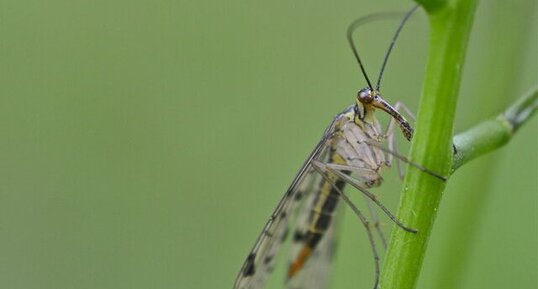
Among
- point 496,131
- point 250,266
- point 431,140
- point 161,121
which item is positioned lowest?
point 250,266

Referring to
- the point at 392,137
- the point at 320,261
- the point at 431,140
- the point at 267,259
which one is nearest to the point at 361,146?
the point at 392,137

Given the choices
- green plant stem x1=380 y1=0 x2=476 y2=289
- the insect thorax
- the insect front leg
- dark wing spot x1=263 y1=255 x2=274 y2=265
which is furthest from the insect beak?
green plant stem x1=380 y1=0 x2=476 y2=289

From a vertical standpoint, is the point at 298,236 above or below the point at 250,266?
above

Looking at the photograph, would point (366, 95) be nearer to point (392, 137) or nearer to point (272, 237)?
point (392, 137)

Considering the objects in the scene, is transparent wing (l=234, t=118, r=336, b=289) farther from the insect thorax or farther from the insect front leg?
the insect front leg

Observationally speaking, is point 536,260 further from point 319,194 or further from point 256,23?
point 256,23

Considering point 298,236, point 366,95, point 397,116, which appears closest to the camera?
point 397,116
